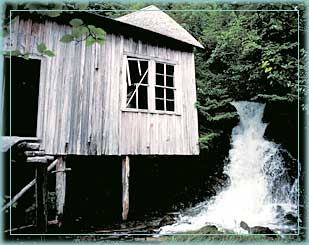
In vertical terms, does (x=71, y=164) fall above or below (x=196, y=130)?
below

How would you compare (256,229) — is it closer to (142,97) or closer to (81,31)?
(142,97)

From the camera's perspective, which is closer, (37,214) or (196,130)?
(37,214)

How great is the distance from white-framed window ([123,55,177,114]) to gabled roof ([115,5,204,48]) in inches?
14.7

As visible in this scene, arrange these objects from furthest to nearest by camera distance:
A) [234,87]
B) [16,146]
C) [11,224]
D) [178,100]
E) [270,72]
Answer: [178,100], [234,87], [270,72], [11,224], [16,146]

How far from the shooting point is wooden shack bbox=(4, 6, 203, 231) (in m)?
4.33

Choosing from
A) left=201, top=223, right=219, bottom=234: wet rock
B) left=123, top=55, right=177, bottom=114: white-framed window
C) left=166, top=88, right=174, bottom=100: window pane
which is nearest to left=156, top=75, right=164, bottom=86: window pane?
left=123, top=55, right=177, bottom=114: white-framed window

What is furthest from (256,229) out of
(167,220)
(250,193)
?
(167,220)

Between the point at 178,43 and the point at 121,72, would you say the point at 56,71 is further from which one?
the point at 178,43

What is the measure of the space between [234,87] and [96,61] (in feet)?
5.25

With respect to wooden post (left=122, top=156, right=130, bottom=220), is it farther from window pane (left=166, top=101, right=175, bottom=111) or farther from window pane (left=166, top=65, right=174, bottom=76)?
window pane (left=166, top=65, right=174, bottom=76)

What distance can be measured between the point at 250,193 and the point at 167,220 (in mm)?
877

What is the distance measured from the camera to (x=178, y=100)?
5.12 m

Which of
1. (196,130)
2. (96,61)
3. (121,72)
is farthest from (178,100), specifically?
(96,61)

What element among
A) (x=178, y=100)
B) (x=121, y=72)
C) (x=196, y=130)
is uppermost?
(x=121, y=72)
